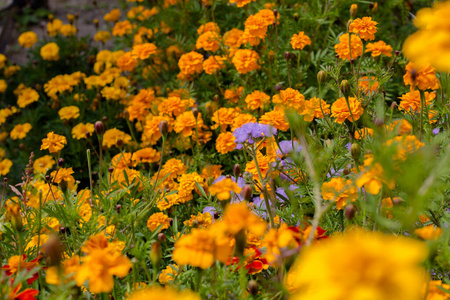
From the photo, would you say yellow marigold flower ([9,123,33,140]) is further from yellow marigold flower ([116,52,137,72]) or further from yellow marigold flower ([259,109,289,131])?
yellow marigold flower ([259,109,289,131])

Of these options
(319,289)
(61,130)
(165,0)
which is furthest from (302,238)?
(165,0)

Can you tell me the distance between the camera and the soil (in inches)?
145

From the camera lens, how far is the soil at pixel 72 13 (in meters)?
3.69

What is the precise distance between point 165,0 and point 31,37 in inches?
37.9

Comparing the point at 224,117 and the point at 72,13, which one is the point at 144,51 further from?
the point at 72,13

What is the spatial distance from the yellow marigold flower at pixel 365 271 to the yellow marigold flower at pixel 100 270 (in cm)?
32

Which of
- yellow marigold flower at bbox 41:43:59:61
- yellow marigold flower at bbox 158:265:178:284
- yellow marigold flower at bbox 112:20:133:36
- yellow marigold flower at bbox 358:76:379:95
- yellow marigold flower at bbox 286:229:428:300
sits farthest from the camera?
yellow marigold flower at bbox 41:43:59:61

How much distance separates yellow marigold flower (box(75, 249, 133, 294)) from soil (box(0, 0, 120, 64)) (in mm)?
3295

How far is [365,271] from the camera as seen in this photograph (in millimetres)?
425

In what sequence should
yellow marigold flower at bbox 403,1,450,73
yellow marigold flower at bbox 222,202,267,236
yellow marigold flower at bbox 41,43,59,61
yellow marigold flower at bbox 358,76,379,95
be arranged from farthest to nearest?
yellow marigold flower at bbox 41,43,59,61 < yellow marigold flower at bbox 358,76,379,95 < yellow marigold flower at bbox 222,202,267,236 < yellow marigold flower at bbox 403,1,450,73

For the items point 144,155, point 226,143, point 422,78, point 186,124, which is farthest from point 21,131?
point 422,78

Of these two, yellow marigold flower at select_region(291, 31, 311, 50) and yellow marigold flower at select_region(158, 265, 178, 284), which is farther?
yellow marigold flower at select_region(291, 31, 311, 50)

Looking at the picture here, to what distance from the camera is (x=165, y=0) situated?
98.4 inches

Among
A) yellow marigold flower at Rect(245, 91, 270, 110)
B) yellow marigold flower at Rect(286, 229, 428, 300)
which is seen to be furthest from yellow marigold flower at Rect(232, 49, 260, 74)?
yellow marigold flower at Rect(286, 229, 428, 300)
